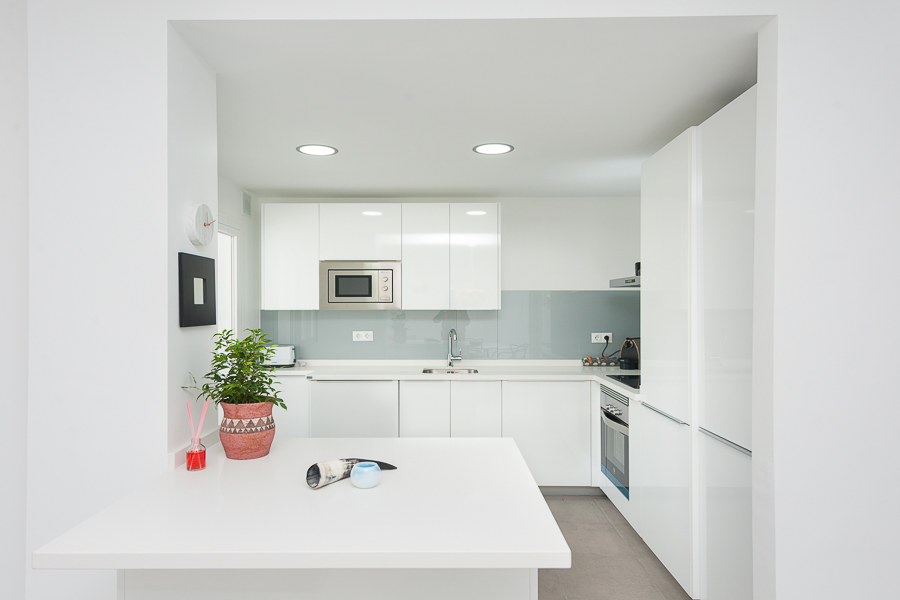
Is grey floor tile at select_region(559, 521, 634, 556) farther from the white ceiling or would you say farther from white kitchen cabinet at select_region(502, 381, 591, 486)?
the white ceiling

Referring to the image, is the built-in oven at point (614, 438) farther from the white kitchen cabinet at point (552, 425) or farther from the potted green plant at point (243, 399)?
the potted green plant at point (243, 399)

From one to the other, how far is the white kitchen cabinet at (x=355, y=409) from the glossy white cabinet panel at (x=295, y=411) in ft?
0.19

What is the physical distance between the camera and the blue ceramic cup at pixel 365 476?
150 cm

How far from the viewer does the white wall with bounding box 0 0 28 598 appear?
1.64 metres

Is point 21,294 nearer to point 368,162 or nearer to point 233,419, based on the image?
point 233,419

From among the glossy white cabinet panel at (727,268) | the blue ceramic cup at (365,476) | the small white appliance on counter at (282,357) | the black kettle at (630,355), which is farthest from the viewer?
the small white appliance on counter at (282,357)

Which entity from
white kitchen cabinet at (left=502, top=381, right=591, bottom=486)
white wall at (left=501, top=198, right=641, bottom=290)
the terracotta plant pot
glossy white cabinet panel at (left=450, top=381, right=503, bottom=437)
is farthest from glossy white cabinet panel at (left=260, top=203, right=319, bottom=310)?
the terracotta plant pot

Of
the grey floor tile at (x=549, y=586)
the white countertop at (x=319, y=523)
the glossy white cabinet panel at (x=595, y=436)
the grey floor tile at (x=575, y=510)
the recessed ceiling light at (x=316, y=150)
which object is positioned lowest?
the grey floor tile at (x=575, y=510)

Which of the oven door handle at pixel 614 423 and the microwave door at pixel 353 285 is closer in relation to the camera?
the oven door handle at pixel 614 423

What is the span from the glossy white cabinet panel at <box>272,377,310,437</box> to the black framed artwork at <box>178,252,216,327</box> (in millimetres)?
1968

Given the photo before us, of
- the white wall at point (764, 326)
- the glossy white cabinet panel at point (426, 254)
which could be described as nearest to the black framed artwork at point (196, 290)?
the white wall at point (764, 326)

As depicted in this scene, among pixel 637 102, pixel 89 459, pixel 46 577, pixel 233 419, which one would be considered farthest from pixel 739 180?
pixel 46 577

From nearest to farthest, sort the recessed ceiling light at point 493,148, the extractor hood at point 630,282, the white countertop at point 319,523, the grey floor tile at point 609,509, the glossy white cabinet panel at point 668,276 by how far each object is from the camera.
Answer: the white countertop at point 319,523
the glossy white cabinet panel at point 668,276
the recessed ceiling light at point 493,148
the extractor hood at point 630,282
the grey floor tile at point 609,509

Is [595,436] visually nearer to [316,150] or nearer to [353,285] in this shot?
[353,285]
